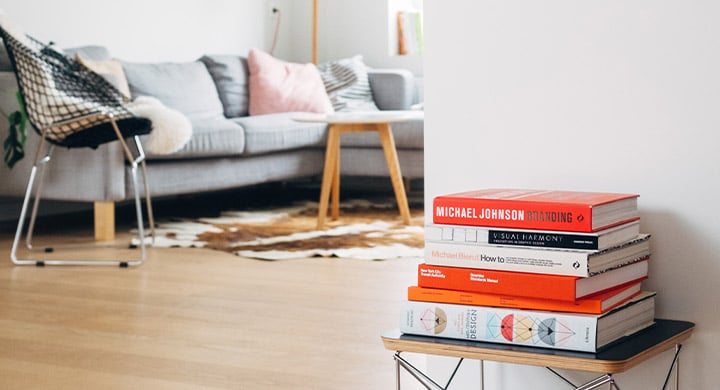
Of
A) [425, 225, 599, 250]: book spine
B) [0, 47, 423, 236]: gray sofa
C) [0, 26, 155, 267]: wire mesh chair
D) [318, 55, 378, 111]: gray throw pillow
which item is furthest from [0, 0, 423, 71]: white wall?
[425, 225, 599, 250]: book spine

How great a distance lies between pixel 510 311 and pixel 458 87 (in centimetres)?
43

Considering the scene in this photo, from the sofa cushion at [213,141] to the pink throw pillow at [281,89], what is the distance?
84 centimetres

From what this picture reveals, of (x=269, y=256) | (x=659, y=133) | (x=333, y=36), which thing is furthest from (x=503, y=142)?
(x=333, y=36)

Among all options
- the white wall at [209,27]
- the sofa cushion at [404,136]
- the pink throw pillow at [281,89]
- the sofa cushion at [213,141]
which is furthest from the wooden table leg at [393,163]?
the white wall at [209,27]

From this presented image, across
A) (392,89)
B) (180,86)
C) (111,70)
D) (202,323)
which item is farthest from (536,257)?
(392,89)

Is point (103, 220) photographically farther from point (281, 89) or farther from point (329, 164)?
point (281, 89)

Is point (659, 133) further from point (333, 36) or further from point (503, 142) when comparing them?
point (333, 36)

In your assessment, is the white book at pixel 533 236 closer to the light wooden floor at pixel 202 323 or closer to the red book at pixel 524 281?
the red book at pixel 524 281

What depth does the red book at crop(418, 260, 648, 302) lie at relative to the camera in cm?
130

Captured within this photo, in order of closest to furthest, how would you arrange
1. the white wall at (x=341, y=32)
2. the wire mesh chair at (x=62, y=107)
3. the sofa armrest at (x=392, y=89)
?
the wire mesh chair at (x=62, y=107), the sofa armrest at (x=392, y=89), the white wall at (x=341, y=32)

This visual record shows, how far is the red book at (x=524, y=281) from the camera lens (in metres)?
1.30

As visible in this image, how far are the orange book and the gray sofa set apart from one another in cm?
300

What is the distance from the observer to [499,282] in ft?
4.42

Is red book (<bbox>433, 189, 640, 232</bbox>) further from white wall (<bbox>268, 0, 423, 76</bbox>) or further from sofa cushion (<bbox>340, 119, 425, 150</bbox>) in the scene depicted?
white wall (<bbox>268, 0, 423, 76</bbox>)
